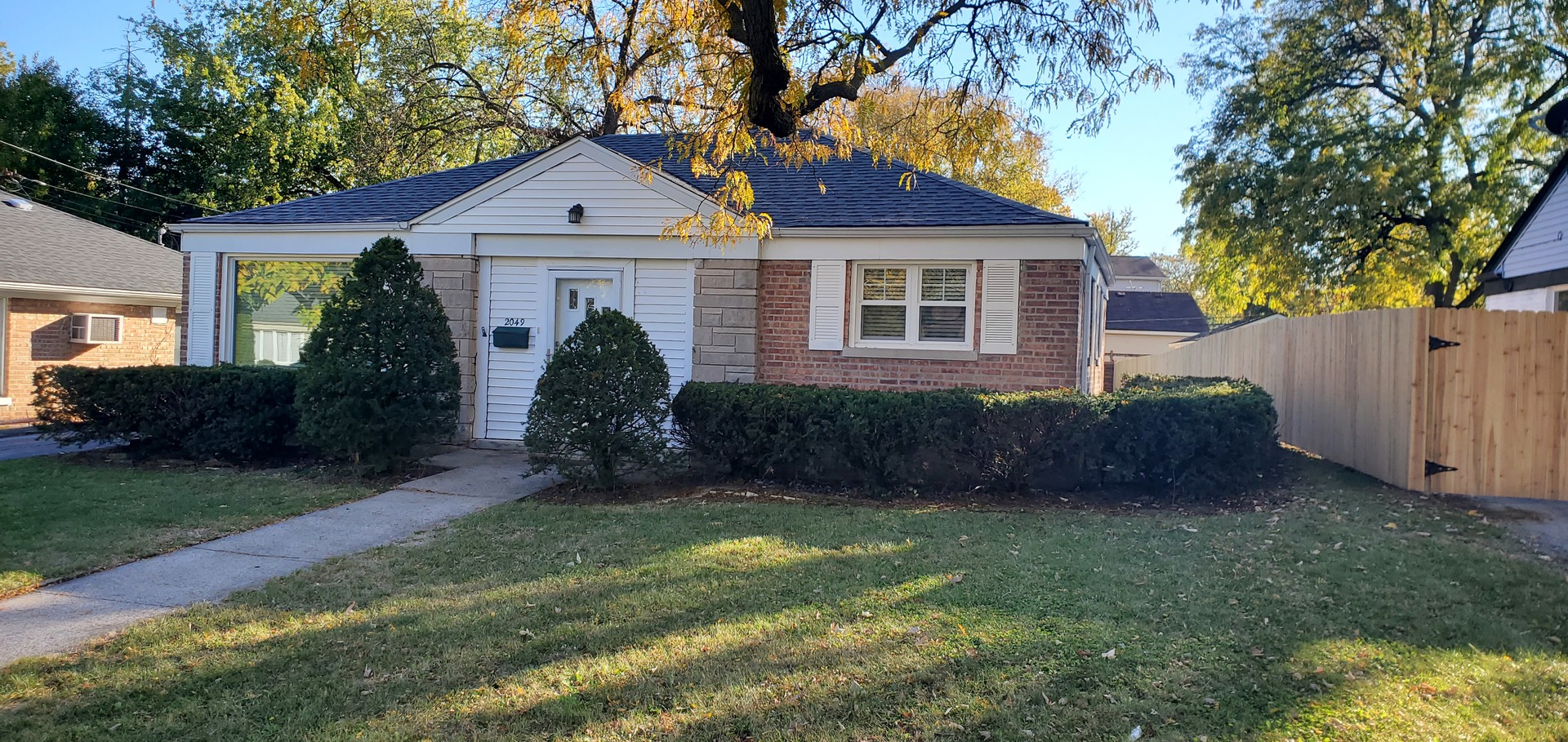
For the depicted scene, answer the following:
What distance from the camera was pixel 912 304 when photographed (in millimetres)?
11117

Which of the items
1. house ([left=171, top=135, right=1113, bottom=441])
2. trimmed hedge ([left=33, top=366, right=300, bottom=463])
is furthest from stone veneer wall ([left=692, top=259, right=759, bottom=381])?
trimmed hedge ([left=33, top=366, right=300, bottom=463])

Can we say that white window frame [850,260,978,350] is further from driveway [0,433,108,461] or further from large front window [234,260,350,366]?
driveway [0,433,108,461]

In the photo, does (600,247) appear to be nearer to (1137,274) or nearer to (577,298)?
(577,298)

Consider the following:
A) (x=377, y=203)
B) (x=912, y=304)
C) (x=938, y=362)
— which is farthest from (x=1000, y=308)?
(x=377, y=203)

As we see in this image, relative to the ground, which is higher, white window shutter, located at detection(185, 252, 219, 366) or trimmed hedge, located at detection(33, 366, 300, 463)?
white window shutter, located at detection(185, 252, 219, 366)

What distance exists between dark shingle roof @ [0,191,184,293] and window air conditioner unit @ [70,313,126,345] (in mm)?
614

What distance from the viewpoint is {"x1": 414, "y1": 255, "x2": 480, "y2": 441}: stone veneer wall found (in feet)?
38.7

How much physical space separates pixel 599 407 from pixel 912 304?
4488 mm

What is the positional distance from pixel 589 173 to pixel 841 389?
4.84 meters

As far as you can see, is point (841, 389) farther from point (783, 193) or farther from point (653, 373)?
point (783, 193)

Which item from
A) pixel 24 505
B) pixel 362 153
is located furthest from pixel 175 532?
pixel 362 153

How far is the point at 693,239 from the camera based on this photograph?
10.9m

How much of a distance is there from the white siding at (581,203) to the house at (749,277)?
0.02 meters

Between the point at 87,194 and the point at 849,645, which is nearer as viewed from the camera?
the point at 849,645
